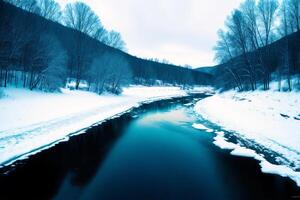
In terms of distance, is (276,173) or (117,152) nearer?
(276,173)

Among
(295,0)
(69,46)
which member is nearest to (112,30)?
(69,46)

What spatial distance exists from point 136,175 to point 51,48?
23521 mm

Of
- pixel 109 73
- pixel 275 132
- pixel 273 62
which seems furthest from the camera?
pixel 109 73

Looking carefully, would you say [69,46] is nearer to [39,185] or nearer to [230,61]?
[230,61]

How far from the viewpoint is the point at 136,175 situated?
5305mm

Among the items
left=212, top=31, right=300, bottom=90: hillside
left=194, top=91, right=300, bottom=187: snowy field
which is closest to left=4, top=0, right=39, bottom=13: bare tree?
left=194, top=91, right=300, bottom=187: snowy field

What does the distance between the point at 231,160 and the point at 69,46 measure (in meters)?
37.3

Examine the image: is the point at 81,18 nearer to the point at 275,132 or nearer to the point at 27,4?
the point at 27,4

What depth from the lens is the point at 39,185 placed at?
14.5 feet

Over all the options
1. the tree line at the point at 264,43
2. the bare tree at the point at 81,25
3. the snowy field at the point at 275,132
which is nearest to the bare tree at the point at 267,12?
the tree line at the point at 264,43

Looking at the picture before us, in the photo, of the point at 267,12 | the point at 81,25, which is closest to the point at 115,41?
the point at 81,25

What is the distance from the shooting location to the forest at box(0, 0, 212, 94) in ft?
59.3

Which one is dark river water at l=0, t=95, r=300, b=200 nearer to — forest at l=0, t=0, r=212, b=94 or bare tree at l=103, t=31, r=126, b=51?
forest at l=0, t=0, r=212, b=94

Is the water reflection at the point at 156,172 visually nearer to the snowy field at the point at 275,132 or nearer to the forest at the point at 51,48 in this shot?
the snowy field at the point at 275,132
